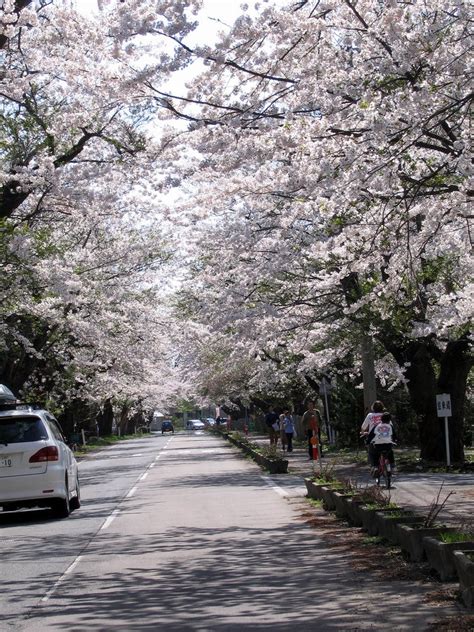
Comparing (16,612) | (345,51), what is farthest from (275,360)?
(16,612)

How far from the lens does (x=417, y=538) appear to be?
33.1 feet

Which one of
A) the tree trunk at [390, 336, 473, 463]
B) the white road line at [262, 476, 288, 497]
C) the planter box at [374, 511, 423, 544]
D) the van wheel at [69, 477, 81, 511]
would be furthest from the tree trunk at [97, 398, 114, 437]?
the planter box at [374, 511, 423, 544]

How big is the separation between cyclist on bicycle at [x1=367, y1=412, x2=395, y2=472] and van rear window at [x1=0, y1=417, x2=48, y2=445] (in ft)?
22.0

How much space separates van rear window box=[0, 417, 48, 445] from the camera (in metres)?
16.3

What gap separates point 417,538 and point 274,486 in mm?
12130

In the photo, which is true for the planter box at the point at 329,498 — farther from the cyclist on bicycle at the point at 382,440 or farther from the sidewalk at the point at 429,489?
the cyclist on bicycle at the point at 382,440

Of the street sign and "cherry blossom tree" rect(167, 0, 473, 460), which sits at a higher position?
"cherry blossom tree" rect(167, 0, 473, 460)

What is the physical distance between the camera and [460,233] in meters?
15.4

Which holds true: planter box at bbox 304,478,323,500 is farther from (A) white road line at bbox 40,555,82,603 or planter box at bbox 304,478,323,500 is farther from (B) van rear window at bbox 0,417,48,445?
(A) white road line at bbox 40,555,82,603

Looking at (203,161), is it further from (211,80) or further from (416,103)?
(416,103)

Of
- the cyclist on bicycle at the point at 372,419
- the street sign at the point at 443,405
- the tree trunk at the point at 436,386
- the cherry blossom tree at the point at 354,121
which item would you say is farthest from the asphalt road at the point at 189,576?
the tree trunk at the point at 436,386

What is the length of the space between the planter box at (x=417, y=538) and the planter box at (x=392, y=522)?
0.50 metres

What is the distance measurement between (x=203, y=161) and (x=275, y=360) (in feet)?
84.6

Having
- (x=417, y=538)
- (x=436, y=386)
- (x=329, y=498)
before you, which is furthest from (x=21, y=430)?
→ (x=436, y=386)
